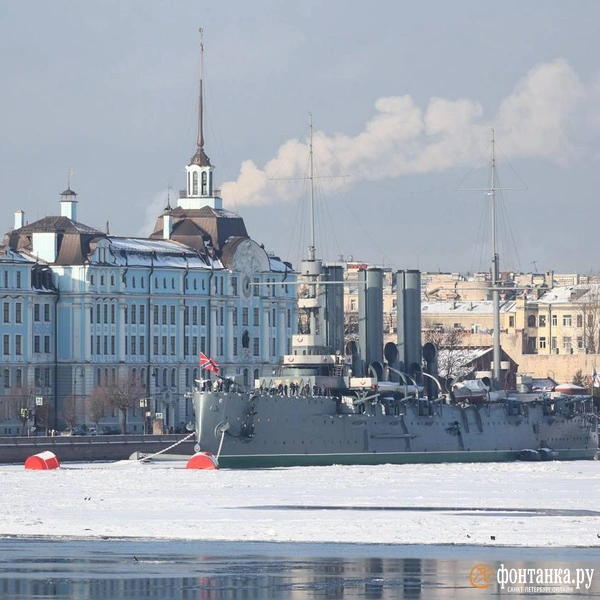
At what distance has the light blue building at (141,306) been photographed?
388 feet

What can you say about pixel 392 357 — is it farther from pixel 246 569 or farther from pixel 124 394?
pixel 246 569

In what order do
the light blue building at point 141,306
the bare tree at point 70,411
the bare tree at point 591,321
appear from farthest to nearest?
1. the bare tree at point 591,321
2. the light blue building at point 141,306
3. the bare tree at point 70,411

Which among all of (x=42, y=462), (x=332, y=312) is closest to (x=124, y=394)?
(x=332, y=312)

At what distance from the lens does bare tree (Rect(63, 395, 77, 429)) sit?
368 feet

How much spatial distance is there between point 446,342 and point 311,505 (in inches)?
4332

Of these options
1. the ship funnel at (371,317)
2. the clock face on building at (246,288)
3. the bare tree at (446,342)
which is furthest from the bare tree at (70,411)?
the bare tree at (446,342)

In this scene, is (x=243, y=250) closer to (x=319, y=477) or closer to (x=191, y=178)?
(x=191, y=178)

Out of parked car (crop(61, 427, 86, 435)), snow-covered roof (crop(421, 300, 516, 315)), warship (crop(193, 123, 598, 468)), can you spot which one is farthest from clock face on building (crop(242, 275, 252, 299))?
snow-covered roof (crop(421, 300, 516, 315))

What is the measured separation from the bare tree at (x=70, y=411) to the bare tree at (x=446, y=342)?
31.9m

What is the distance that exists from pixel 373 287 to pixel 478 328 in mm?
85787

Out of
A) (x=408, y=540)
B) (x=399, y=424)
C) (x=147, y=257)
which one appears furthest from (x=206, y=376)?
(x=408, y=540)

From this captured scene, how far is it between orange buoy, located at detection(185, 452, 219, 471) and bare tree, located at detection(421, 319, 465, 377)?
64.8 metres

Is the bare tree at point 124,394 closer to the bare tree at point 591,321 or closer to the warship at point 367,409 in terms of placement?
the warship at point 367,409

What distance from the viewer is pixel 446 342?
162500 mm
